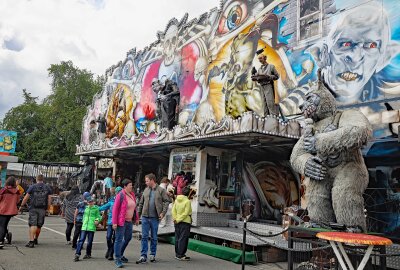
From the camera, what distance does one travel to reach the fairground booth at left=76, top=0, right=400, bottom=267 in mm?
8852

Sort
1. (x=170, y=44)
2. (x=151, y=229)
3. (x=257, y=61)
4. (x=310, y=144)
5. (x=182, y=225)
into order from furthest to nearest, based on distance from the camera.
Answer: (x=170, y=44) < (x=257, y=61) < (x=182, y=225) < (x=151, y=229) < (x=310, y=144)

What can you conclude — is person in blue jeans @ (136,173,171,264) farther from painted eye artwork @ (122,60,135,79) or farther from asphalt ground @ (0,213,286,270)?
painted eye artwork @ (122,60,135,79)

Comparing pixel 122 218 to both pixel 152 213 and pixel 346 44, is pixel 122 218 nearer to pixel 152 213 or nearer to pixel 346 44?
pixel 152 213

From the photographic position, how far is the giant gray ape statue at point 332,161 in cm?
527

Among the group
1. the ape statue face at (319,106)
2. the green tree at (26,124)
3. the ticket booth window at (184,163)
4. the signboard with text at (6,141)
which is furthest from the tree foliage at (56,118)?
the ape statue face at (319,106)

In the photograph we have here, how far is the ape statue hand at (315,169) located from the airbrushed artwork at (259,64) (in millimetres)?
3776

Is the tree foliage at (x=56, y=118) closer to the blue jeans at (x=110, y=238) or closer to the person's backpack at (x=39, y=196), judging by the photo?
the person's backpack at (x=39, y=196)

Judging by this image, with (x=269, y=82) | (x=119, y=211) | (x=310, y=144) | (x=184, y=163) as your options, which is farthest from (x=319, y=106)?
(x=184, y=163)

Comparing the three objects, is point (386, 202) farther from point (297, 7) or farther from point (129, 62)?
point (129, 62)

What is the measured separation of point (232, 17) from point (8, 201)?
934 centimetres

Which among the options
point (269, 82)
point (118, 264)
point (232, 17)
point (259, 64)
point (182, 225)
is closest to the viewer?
point (118, 264)

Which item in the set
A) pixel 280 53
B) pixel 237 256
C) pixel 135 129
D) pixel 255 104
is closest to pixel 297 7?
pixel 280 53

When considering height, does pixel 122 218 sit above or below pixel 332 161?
below

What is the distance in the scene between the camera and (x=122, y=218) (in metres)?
7.27
